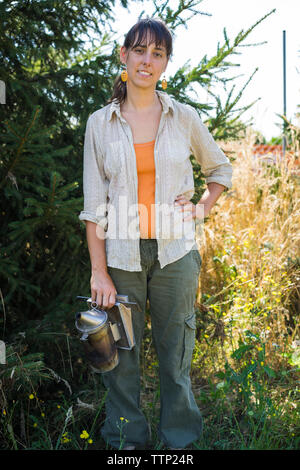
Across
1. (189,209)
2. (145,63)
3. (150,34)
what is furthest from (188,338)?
(150,34)

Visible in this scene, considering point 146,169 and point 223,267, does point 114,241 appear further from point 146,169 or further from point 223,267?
point 223,267

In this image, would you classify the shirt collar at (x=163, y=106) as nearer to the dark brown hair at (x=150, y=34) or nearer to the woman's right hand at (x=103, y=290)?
the dark brown hair at (x=150, y=34)

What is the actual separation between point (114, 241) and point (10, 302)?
4.08 feet

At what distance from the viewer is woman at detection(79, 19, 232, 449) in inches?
76.0

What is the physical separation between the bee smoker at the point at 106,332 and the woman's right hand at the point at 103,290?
3cm

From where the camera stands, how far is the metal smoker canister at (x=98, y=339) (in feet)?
6.21

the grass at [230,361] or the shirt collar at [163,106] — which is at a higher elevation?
the shirt collar at [163,106]

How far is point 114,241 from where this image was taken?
78.7 inches

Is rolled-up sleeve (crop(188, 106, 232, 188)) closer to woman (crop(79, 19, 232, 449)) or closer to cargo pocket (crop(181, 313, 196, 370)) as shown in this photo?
woman (crop(79, 19, 232, 449))

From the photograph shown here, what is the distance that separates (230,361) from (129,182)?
1.69 m

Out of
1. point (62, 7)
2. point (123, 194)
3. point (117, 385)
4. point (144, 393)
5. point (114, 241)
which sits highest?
point (62, 7)

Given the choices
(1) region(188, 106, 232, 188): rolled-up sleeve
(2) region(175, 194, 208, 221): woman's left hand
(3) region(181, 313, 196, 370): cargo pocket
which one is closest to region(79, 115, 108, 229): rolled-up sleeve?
(2) region(175, 194, 208, 221): woman's left hand

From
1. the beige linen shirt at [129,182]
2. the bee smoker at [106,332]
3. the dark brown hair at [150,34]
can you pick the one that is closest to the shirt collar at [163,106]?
the beige linen shirt at [129,182]
